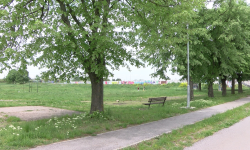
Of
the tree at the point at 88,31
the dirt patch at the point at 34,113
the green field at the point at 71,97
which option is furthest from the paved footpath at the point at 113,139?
the green field at the point at 71,97

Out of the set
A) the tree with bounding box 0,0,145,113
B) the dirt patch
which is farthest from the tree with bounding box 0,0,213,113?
the dirt patch

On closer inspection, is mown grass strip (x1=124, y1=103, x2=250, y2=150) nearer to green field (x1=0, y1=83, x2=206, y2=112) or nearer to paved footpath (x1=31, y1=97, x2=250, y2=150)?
paved footpath (x1=31, y1=97, x2=250, y2=150)

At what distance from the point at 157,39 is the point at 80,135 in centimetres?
515

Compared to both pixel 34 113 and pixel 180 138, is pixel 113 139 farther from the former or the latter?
pixel 34 113

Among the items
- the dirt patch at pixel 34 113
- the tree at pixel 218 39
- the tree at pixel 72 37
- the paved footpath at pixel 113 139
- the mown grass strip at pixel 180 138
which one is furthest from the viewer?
the tree at pixel 218 39

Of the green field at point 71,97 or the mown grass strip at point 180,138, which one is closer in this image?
the mown grass strip at point 180,138

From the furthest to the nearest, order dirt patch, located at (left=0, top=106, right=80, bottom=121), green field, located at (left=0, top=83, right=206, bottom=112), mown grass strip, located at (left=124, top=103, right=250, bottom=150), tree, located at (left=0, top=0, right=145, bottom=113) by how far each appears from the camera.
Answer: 1. green field, located at (left=0, top=83, right=206, bottom=112)
2. dirt patch, located at (left=0, top=106, right=80, bottom=121)
3. tree, located at (left=0, top=0, right=145, bottom=113)
4. mown grass strip, located at (left=124, top=103, right=250, bottom=150)

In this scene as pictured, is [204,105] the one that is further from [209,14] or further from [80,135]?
[80,135]

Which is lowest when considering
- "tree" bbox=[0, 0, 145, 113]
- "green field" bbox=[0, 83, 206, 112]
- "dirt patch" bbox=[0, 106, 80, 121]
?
"green field" bbox=[0, 83, 206, 112]

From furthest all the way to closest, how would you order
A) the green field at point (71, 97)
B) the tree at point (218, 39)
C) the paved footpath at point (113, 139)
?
the tree at point (218, 39) → the green field at point (71, 97) → the paved footpath at point (113, 139)

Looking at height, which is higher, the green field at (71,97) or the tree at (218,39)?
the tree at (218,39)

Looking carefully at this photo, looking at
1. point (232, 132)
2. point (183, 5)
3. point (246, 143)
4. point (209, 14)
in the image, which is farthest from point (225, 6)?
point (246, 143)

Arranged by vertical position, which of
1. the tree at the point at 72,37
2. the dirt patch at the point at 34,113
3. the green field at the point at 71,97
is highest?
the tree at the point at 72,37

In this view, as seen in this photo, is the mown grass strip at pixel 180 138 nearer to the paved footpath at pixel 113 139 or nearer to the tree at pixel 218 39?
the paved footpath at pixel 113 139
